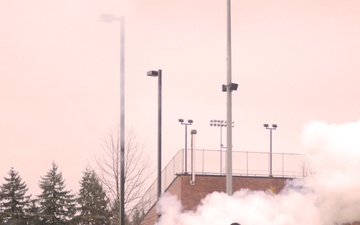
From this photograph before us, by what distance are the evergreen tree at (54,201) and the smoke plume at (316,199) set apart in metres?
63.5

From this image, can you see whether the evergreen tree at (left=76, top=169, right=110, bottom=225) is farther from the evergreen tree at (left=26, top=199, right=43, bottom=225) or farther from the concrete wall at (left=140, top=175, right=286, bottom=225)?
the concrete wall at (left=140, top=175, right=286, bottom=225)

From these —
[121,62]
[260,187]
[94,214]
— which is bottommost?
[94,214]

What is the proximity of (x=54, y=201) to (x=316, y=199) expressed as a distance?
66914 mm

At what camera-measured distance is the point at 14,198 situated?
293 ft

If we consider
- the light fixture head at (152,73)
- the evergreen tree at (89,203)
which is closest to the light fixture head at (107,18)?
the light fixture head at (152,73)

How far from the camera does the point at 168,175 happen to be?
5566 cm

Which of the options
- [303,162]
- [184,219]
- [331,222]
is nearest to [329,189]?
[331,222]

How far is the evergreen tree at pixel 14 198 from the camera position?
3430 inches

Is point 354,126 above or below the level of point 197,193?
above

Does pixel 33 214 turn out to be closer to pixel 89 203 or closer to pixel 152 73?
pixel 89 203

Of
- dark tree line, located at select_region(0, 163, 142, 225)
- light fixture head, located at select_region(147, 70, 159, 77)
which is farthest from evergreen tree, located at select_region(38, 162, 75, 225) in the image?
light fixture head, located at select_region(147, 70, 159, 77)

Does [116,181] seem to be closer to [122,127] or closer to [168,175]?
[168,175]

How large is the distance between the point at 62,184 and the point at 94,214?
6717 millimetres

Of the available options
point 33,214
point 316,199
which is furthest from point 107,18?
point 33,214
